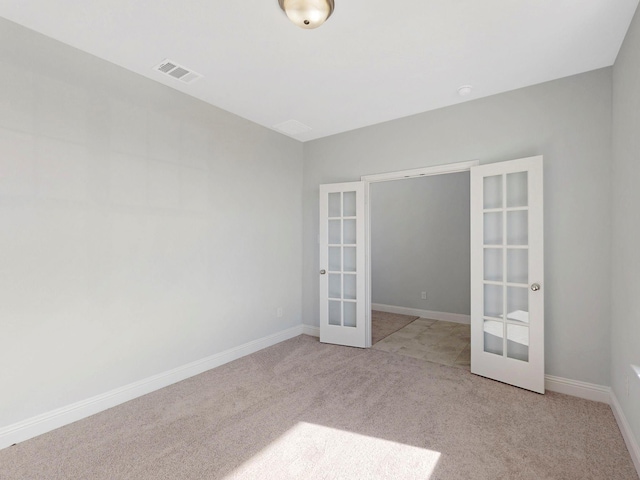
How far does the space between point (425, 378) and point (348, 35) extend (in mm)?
3051

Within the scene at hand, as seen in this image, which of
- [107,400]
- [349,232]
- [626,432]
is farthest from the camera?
[349,232]

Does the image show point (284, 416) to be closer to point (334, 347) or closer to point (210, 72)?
point (334, 347)

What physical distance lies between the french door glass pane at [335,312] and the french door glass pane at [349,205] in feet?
3.89

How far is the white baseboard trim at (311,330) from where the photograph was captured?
14.5 ft

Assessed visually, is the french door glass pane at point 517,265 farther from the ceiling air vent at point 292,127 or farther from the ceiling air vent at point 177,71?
the ceiling air vent at point 177,71

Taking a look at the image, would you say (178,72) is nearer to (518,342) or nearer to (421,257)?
(518,342)

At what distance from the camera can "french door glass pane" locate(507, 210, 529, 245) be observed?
114 inches

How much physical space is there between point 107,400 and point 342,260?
9.11 feet

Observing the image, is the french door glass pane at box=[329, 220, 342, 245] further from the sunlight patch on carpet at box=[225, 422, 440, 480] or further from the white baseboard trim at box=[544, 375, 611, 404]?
the white baseboard trim at box=[544, 375, 611, 404]

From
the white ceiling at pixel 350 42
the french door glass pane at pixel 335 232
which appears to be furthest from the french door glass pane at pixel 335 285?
the white ceiling at pixel 350 42

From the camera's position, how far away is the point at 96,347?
250cm

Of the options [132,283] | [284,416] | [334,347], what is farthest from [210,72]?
[334,347]

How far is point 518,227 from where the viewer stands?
2945 mm

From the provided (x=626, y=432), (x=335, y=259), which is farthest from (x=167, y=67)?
(x=626, y=432)
